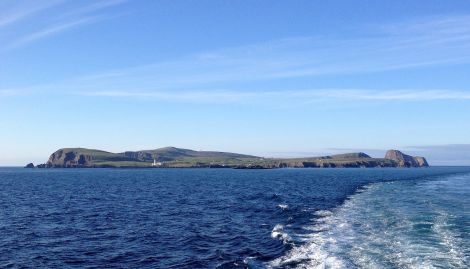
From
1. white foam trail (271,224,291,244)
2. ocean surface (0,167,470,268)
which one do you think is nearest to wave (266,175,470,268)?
ocean surface (0,167,470,268)

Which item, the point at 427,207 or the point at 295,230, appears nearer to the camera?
the point at 295,230

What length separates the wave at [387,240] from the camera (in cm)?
3441

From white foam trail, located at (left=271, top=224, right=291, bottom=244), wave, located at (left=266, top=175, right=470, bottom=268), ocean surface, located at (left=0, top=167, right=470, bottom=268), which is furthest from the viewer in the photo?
white foam trail, located at (left=271, top=224, right=291, bottom=244)

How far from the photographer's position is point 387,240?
41.2m

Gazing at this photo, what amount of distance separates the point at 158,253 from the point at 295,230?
1703cm

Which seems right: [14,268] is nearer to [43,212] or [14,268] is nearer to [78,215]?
[78,215]

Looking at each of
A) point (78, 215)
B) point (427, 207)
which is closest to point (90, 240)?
point (78, 215)

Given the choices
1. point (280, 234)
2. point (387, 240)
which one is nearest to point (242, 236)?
point (280, 234)

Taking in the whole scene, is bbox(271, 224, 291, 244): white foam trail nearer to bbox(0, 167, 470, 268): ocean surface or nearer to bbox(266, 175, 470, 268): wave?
bbox(0, 167, 470, 268): ocean surface

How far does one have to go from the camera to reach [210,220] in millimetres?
59031

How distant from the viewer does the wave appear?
34.4 metres

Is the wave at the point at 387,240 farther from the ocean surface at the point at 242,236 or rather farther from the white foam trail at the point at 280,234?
the white foam trail at the point at 280,234

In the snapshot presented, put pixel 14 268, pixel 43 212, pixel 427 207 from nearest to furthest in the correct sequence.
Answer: pixel 14 268
pixel 427 207
pixel 43 212

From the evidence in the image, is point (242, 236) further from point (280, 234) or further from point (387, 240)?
point (387, 240)
